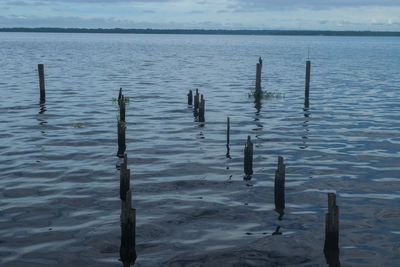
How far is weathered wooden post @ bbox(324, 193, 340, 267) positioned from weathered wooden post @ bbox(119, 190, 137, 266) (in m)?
4.33

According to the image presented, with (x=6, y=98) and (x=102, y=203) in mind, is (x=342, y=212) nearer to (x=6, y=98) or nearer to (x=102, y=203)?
(x=102, y=203)

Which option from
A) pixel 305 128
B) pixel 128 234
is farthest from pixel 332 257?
pixel 305 128

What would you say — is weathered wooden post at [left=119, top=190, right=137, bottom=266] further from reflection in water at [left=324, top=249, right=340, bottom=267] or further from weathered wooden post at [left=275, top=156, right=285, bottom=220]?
weathered wooden post at [left=275, top=156, right=285, bottom=220]

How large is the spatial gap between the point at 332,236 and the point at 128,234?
4.76 meters

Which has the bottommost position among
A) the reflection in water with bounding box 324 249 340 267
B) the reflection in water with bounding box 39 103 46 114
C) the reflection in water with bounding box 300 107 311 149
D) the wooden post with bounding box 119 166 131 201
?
the reflection in water with bounding box 324 249 340 267

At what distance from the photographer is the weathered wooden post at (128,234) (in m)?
10.7

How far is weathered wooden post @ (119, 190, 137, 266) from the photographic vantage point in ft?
35.1

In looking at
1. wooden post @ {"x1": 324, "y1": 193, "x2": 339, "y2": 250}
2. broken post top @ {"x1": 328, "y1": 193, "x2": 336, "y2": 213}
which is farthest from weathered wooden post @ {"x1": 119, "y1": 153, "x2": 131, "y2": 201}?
broken post top @ {"x1": 328, "y1": 193, "x2": 336, "y2": 213}

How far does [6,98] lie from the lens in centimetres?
3791

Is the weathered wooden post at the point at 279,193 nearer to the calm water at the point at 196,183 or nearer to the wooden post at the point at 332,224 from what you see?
the calm water at the point at 196,183

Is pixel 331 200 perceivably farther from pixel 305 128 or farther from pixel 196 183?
pixel 305 128

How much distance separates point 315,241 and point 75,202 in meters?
7.32

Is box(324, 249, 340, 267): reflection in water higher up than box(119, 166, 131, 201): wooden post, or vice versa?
box(119, 166, 131, 201): wooden post

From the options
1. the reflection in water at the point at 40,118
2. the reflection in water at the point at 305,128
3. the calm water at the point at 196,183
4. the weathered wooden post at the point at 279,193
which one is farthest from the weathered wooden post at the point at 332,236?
the reflection in water at the point at 40,118
